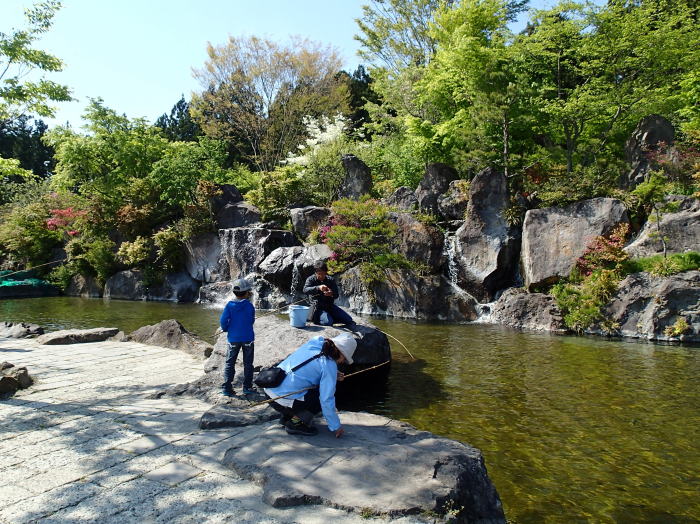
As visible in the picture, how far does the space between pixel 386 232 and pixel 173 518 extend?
14792 mm

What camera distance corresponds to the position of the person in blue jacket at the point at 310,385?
5.17m

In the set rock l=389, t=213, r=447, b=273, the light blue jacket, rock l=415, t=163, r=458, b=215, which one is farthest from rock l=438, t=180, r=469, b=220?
the light blue jacket

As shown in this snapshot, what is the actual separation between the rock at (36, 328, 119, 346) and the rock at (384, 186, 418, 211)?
1230 cm

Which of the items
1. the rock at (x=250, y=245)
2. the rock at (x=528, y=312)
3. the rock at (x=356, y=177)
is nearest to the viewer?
the rock at (x=528, y=312)

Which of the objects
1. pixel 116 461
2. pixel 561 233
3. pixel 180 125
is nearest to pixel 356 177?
pixel 561 233

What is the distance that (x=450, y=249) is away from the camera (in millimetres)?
18312

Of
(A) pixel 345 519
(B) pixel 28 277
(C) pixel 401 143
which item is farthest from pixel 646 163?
(B) pixel 28 277

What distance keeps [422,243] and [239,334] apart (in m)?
12.0

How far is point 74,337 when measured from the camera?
1193cm

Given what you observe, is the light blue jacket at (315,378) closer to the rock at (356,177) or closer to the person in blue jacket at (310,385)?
the person in blue jacket at (310,385)

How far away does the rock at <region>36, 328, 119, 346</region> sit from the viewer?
11633 millimetres

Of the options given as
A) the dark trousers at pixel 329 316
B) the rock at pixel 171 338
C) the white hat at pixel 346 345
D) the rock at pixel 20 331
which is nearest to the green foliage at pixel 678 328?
the dark trousers at pixel 329 316

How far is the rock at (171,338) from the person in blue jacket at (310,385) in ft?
19.4

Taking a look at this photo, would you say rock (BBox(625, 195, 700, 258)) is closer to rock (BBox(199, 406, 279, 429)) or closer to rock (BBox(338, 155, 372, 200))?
rock (BBox(338, 155, 372, 200))
